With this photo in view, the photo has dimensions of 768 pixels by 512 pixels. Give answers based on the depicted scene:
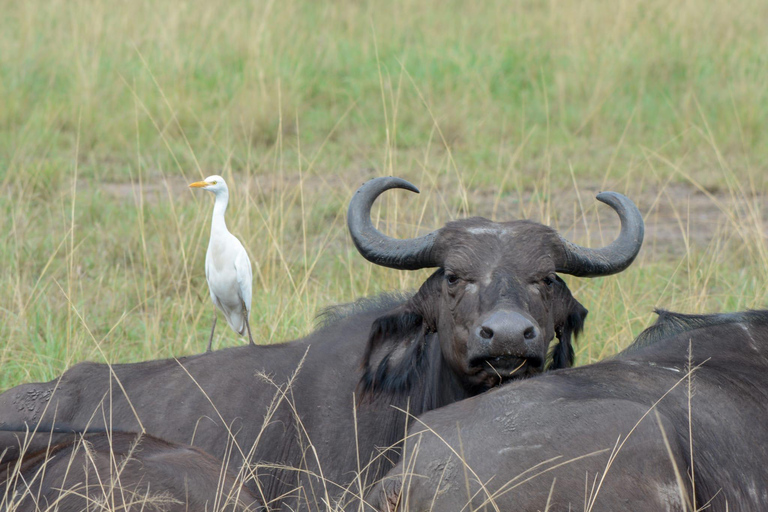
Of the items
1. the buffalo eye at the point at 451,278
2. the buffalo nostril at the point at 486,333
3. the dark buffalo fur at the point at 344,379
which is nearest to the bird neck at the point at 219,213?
the dark buffalo fur at the point at 344,379

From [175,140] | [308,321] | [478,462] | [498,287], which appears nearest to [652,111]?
[175,140]

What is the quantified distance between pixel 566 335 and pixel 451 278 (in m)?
0.58

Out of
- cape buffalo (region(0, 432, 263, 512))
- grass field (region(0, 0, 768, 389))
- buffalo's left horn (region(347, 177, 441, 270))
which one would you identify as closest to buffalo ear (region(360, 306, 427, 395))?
buffalo's left horn (region(347, 177, 441, 270))

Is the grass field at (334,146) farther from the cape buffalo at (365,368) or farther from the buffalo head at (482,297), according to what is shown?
the buffalo head at (482,297)

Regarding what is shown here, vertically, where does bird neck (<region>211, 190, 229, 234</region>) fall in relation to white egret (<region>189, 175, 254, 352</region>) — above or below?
above

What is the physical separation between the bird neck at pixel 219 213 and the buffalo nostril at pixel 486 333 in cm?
210

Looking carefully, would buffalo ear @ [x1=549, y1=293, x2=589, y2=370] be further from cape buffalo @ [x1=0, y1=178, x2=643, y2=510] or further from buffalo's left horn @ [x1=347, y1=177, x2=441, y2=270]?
buffalo's left horn @ [x1=347, y1=177, x2=441, y2=270]

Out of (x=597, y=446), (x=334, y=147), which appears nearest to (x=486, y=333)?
(x=597, y=446)

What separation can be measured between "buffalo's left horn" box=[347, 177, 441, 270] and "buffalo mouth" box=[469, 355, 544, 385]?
1.74 feet

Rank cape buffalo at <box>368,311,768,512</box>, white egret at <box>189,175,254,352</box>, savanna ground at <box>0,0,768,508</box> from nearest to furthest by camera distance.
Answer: cape buffalo at <box>368,311,768,512</box>
white egret at <box>189,175,254,352</box>
savanna ground at <box>0,0,768,508</box>

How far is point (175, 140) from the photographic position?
8578 mm

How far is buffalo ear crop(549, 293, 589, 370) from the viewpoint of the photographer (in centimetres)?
392

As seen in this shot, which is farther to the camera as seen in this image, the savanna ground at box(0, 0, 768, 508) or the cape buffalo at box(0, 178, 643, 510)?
the savanna ground at box(0, 0, 768, 508)

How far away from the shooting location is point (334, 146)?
8562 mm
